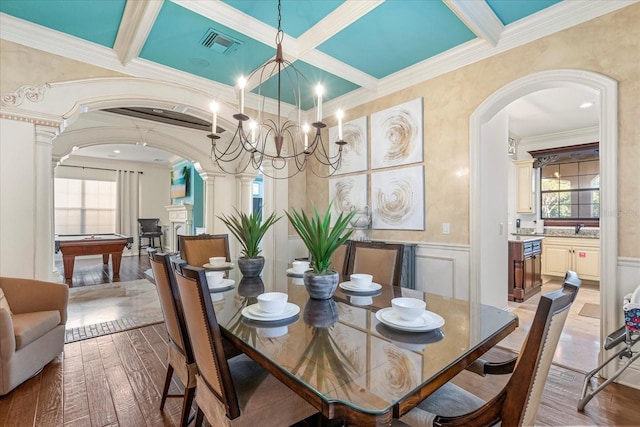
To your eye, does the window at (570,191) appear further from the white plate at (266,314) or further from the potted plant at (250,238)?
the white plate at (266,314)

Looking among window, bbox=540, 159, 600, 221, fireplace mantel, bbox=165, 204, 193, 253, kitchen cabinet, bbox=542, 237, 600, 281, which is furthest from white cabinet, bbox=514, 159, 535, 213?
fireplace mantel, bbox=165, 204, 193, 253

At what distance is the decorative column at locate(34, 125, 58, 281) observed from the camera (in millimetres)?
2643

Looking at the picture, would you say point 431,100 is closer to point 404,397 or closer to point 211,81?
point 211,81

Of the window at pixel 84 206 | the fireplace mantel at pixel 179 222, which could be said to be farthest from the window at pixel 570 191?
the window at pixel 84 206

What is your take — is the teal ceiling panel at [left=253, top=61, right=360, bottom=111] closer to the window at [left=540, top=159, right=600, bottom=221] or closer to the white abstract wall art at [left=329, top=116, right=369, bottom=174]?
the white abstract wall art at [left=329, top=116, right=369, bottom=174]

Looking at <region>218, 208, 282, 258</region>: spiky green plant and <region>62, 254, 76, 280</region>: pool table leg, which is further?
<region>62, 254, 76, 280</region>: pool table leg

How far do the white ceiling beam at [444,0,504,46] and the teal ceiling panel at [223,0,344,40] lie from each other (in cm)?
87

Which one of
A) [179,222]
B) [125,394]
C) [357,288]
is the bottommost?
[125,394]

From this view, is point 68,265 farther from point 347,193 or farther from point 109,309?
point 347,193

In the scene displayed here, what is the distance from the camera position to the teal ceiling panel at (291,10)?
223 centimetres

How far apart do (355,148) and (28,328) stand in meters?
3.49

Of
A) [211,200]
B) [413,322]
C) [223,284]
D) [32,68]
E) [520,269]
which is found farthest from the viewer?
[211,200]

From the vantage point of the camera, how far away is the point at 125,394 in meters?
1.98

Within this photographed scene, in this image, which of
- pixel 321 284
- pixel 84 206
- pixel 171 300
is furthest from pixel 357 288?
pixel 84 206
